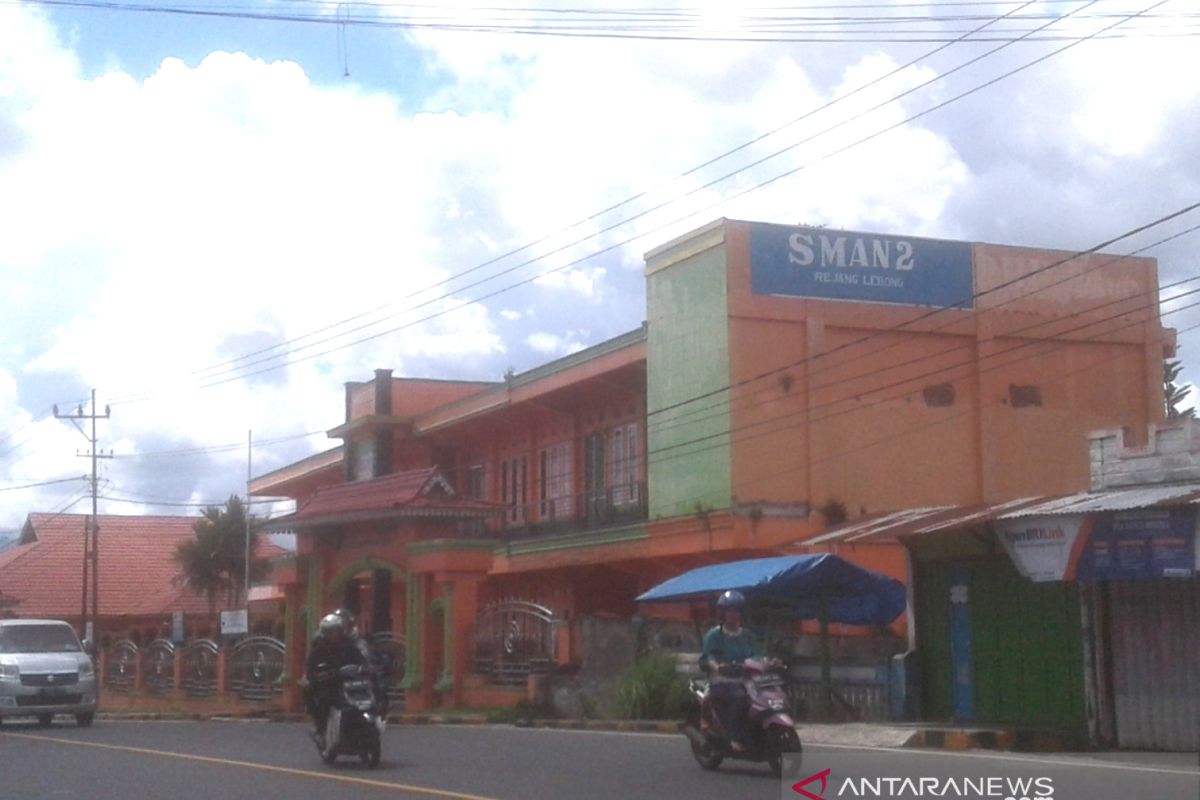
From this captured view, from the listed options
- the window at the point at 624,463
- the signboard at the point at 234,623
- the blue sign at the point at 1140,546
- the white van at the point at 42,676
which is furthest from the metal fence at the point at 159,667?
the blue sign at the point at 1140,546

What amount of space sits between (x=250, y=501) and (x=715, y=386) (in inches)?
1247

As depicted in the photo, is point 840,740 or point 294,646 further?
point 294,646

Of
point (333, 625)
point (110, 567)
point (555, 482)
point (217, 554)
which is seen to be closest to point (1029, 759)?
point (333, 625)

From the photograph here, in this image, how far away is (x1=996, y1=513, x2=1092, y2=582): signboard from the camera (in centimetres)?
1796

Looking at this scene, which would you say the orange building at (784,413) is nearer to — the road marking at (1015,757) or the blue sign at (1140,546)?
the road marking at (1015,757)

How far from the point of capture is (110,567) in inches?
2539

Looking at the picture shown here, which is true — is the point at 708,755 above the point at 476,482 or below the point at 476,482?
below

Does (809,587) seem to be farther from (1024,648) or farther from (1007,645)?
(1024,648)

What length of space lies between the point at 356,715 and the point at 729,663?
3.92m

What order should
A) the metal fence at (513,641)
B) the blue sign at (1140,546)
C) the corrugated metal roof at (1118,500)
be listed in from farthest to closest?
the metal fence at (513,641) < the corrugated metal roof at (1118,500) < the blue sign at (1140,546)

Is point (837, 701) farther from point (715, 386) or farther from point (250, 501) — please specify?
point (250, 501)

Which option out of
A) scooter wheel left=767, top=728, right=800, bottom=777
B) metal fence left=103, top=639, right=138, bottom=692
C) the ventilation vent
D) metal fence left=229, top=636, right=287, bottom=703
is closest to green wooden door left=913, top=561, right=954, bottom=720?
the ventilation vent

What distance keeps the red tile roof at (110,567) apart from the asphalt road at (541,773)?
4218 centimetres

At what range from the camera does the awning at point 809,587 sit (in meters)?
22.4
